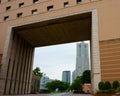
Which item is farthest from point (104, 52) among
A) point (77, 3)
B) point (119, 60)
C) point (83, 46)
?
point (83, 46)

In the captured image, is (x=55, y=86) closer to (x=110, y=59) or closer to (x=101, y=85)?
(x=110, y=59)

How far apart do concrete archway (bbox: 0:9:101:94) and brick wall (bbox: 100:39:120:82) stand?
710 mm

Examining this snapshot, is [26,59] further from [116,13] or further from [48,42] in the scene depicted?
[116,13]

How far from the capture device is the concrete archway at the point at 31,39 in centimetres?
2305

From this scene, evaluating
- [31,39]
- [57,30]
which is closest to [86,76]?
[31,39]

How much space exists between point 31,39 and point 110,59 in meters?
16.5

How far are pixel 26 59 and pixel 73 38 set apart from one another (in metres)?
9.55

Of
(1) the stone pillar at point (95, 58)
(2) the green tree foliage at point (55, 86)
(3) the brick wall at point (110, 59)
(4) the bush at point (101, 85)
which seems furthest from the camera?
(2) the green tree foliage at point (55, 86)

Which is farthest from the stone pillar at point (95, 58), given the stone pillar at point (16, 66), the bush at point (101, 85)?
the stone pillar at point (16, 66)

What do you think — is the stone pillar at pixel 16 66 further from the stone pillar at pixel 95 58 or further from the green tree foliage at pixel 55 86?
the green tree foliage at pixel 55 86

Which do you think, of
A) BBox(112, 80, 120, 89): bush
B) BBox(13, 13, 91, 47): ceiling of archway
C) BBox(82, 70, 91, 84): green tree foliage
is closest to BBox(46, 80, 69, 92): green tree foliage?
BBox(82, 70, 91, 84): green tree foliage

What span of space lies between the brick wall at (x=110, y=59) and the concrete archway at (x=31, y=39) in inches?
28.0

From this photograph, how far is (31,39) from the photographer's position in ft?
99.1

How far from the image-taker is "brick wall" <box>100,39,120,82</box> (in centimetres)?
1750
